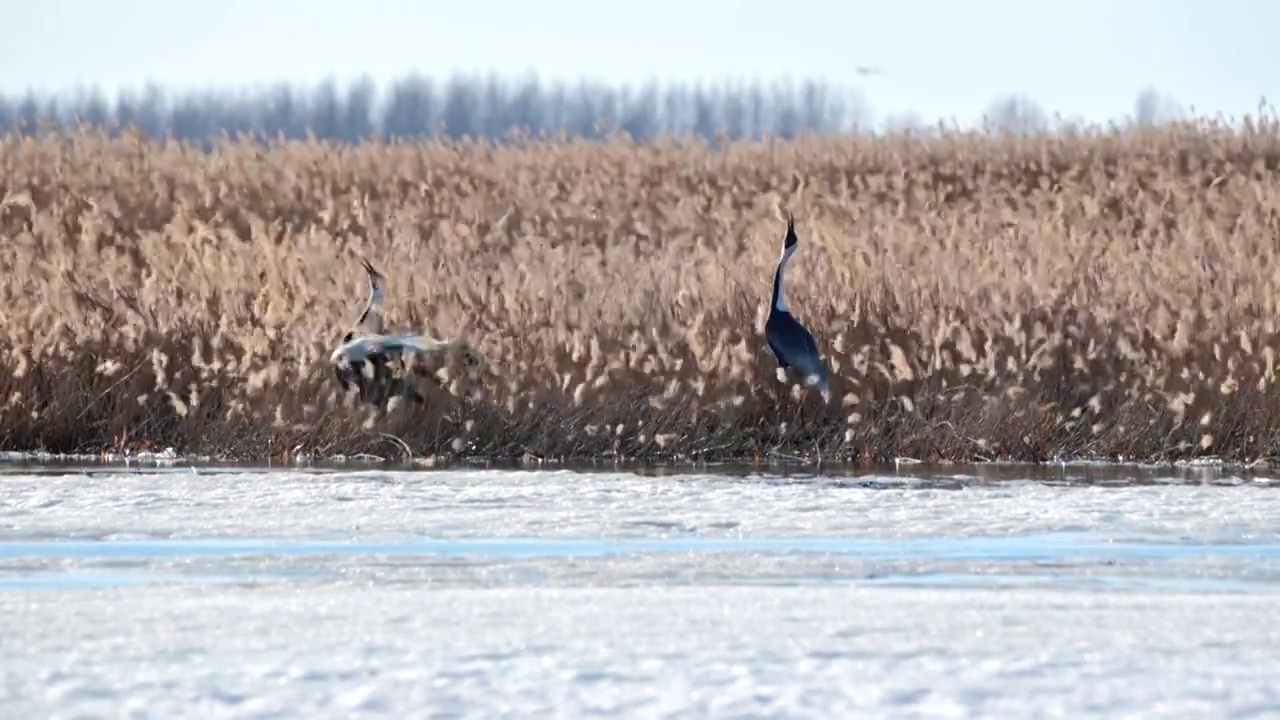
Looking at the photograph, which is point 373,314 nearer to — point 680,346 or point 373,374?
point 373,374

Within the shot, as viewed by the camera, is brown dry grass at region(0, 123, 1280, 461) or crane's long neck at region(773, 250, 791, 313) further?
crane's long neck at region(773, 250, 791, 313)

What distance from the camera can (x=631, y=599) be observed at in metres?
6.13

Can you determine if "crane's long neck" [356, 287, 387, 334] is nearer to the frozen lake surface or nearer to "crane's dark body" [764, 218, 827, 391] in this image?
"crane's dark body" [764, 218, 827, 391]

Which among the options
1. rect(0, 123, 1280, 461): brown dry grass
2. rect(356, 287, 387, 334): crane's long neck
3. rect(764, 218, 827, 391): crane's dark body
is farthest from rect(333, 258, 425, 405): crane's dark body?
rect(764, 218, 827, 391): crane's dark body

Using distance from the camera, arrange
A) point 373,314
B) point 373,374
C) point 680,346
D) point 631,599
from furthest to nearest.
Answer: point 373,314 → point 680,346 → point 373,374 → point 631,599

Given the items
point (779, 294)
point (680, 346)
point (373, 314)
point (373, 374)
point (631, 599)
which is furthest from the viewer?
point (373, 314)

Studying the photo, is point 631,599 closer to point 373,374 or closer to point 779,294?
point 373,374

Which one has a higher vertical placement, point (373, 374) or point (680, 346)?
point (680, 346)

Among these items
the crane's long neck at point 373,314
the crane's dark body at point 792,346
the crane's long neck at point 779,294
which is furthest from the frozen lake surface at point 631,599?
the crane's long neck at point 373,314

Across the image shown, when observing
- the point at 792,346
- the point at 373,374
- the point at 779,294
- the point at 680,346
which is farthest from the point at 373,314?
the point at 792,346

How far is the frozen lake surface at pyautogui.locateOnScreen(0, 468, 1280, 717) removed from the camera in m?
4.81

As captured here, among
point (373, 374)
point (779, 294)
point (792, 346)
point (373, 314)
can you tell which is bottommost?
point (373, 374)

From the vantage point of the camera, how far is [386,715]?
4.55 metres

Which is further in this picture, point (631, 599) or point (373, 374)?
point (373, 374)
